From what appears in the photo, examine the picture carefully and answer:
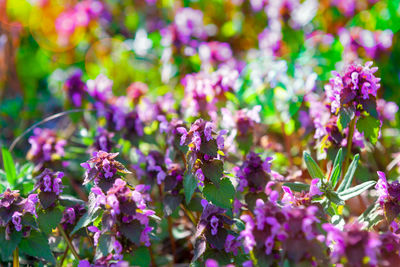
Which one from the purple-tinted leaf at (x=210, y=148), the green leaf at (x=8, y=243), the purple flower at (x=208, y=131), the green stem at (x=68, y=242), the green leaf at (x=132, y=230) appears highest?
the purple flower at (x=208, y=131)

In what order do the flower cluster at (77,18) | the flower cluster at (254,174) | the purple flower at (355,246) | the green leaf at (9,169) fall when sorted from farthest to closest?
1. the flower cluster at (77,18)
2. the green leaf at (9,169)
3. the flower cluster at (254,174)
4. the purple flower at (355,246)

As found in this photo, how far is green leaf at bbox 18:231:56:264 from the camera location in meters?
1.77

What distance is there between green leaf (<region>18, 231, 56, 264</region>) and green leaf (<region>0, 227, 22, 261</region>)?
0.06 m

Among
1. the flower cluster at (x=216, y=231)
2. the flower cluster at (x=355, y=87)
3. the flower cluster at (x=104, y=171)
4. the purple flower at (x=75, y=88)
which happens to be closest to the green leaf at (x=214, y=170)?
the flower cluster at (x=216, y=231)

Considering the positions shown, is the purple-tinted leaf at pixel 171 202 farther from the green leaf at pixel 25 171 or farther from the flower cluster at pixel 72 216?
the green leaf at pixel 25 171

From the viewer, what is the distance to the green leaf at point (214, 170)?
1771 millimetres

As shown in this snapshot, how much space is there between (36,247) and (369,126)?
5.15ft

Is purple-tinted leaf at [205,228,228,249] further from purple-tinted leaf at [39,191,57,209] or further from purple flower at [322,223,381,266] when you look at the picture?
purple-tinted leaf at [39,191,57,209]

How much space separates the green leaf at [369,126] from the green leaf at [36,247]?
1.48 m

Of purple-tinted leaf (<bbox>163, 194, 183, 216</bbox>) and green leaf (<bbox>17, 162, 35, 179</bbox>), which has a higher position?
purple-tinted leaf (<bbox>163, 194, 183, 216</bbox>)

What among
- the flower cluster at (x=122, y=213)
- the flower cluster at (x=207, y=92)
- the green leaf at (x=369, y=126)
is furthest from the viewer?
the flower cluster at (x=207, y=92)

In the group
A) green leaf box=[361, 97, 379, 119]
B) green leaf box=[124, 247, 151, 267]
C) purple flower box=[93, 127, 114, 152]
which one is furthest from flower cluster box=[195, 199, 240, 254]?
purple flower box=[93, 127, 114, 152]

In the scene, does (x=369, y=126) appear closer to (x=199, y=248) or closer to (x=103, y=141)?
(x=199, y=248)

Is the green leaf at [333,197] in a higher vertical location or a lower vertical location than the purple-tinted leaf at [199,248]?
higher
